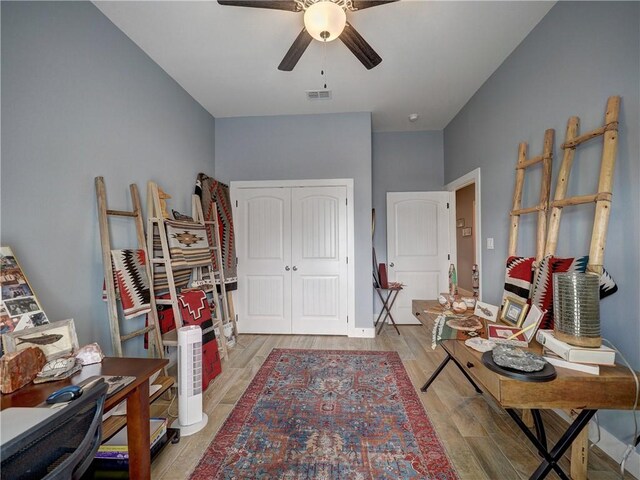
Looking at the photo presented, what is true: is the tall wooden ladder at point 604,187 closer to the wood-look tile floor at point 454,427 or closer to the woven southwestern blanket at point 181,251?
the wood-look tile floor at point 454,427

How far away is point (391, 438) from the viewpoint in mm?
1729

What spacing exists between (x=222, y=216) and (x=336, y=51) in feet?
7.39

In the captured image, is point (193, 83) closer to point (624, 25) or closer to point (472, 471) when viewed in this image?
point (624, 25)

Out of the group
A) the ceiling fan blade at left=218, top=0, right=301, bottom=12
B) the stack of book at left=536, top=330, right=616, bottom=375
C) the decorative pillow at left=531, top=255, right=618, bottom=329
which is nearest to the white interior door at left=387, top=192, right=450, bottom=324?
the decorative pillow at left=531, top=255, right=618, bottom=329

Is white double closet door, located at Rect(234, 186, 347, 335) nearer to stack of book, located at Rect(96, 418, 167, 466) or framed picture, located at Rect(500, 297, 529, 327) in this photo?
framed picture, located at Rect(500, 297, 529, 327)

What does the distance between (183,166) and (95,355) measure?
2.23 m

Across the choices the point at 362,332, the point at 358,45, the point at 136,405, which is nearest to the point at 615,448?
the point at 362,332

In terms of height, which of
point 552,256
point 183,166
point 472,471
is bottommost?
point 472,471

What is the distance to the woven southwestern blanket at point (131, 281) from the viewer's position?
1946 mm

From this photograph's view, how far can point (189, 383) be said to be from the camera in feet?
6.03

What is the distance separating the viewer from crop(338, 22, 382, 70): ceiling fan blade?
1.76 metres

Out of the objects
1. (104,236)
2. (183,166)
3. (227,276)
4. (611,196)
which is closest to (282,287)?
(227,276)

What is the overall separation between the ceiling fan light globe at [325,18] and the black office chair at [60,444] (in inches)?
79.2

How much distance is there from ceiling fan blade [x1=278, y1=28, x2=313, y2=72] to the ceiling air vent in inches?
42.1
